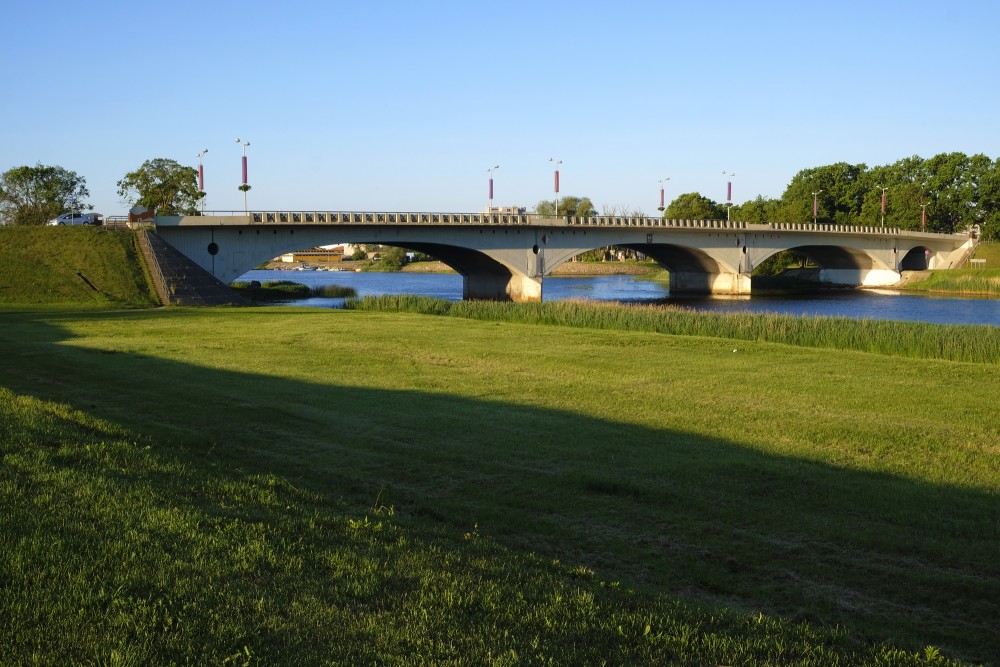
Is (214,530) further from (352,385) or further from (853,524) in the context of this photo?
(352,385)

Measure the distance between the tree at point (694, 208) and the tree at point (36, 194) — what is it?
4066 inches

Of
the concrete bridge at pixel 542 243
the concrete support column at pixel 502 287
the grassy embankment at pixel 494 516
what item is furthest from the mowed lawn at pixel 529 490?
the concrete support column at pixel 502 287

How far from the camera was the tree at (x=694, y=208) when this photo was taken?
543ft

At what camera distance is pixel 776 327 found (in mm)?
37719

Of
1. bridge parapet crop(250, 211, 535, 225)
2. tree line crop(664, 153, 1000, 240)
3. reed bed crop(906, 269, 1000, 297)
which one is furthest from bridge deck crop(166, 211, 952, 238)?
tree line crop(664, 153, 1000, 240)

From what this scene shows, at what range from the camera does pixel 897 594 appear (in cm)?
910

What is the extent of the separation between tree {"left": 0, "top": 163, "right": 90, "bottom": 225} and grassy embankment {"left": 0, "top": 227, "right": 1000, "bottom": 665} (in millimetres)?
79250

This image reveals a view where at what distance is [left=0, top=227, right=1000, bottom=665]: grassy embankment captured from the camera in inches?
251

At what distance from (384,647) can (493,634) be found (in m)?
0.81

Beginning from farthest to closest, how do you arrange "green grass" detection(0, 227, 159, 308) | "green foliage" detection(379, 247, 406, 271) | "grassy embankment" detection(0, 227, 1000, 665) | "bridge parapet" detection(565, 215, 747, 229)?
"green foliage" detection(379, 247, 406, 271), "bridge parapet" detection(565, 215, 747, 229), "green grass" detection(0, 227, 159, 308), "grassy embankment" detection(0, 227, 1000, 665)

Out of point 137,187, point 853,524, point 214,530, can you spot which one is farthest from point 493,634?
point 137,187

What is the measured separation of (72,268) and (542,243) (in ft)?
143

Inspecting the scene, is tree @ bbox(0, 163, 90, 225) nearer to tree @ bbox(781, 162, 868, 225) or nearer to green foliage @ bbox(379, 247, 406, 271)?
green foliage @ bbox(379, 247, 406, 271)

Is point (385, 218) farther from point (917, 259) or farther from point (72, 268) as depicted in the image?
point (917, 259)
